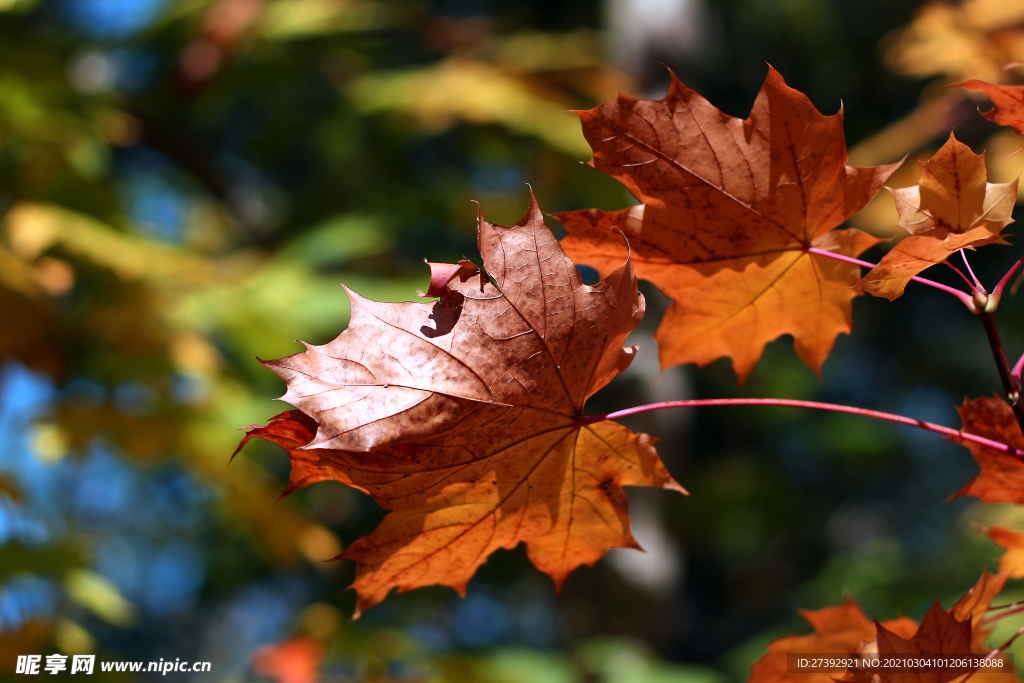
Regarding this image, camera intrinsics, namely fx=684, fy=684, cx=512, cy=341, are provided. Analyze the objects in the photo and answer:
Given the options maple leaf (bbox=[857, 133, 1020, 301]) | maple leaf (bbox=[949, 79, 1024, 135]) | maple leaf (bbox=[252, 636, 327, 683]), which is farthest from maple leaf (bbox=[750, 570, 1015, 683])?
maple leaf (bbox=[252, 636, 327, 683])

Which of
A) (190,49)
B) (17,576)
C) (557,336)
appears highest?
(557,336)

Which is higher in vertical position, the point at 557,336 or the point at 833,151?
the point at 833,151

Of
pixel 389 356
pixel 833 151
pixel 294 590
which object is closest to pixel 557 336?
pixel 389 356

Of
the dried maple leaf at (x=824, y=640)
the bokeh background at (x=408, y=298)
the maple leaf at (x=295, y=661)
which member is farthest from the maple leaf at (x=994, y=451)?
the maple leaf at (x=295, y=661)

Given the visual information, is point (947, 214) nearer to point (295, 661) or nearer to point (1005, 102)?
point (1005, 102)

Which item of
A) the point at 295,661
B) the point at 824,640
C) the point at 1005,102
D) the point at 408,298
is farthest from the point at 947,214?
the point at 408,298

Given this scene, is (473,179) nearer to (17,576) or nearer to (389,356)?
(17,576)
